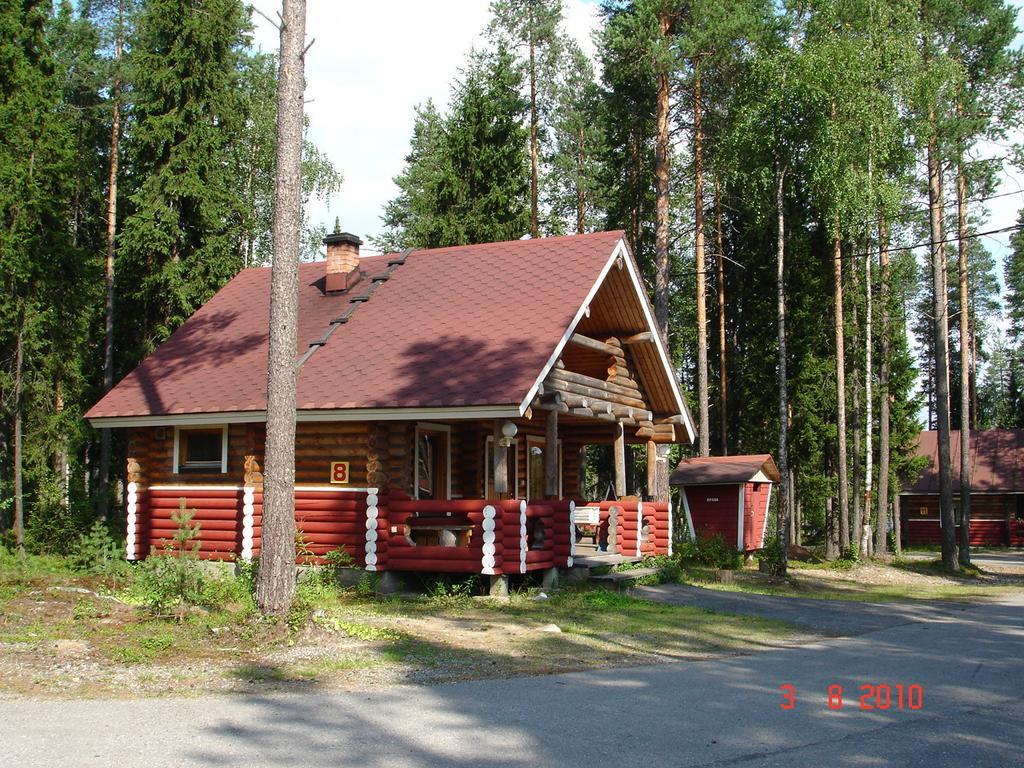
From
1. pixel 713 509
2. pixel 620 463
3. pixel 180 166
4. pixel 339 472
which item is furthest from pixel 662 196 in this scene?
pixel 339 472

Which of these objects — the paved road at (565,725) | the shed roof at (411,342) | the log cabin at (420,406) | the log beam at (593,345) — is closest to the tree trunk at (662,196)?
the log cabin at (420,406)

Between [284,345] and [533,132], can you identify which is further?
[533,132]

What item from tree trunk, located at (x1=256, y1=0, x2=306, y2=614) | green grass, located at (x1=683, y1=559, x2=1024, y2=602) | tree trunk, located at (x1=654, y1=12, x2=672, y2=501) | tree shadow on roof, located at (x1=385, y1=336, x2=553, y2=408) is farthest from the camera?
tree trunk, located at (x1=654, y1=12, x2=672, y2=501)

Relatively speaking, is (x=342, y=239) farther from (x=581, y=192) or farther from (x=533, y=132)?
(x=581, y=192)

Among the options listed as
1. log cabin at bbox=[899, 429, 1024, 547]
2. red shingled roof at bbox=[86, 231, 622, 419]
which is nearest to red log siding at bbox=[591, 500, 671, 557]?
red shingled roof at bbox=[86, 231, 622, 419]

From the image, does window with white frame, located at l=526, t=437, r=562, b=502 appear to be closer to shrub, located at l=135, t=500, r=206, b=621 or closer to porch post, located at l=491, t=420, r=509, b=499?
porch post, located at l=491, t=420, r=509, b=499

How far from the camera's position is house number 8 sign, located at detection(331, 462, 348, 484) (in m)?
17.0

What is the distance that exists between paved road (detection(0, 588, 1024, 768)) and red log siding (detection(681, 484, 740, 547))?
18.2 metres

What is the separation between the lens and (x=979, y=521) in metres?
46.9

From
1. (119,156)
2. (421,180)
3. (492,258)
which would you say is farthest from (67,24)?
(492,258)

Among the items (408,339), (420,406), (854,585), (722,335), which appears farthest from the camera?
(722,335)

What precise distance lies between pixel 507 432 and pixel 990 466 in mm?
38805

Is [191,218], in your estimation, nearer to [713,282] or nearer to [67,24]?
[67,24]

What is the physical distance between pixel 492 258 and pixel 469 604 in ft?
25.5
